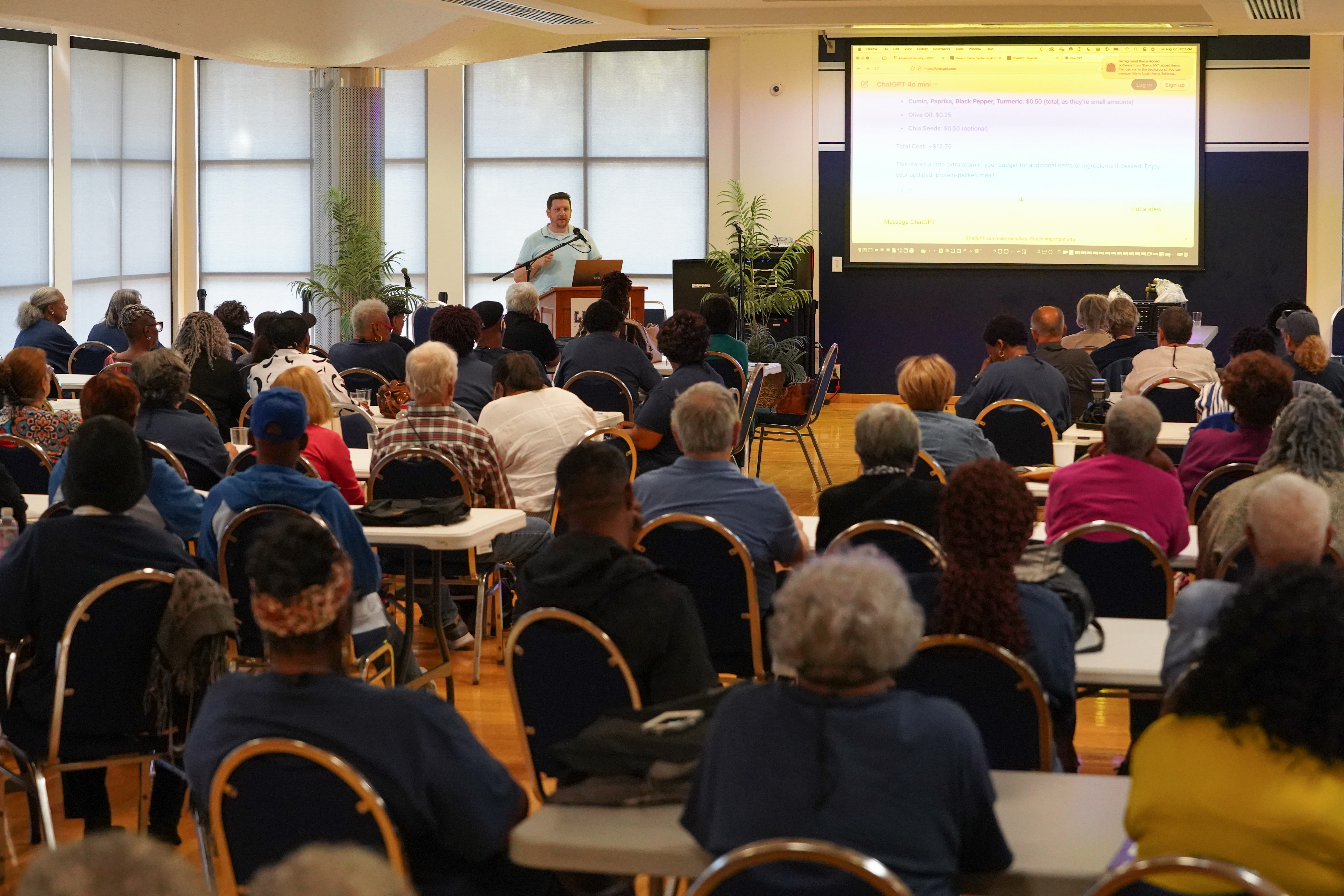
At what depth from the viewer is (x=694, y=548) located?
3.93 m

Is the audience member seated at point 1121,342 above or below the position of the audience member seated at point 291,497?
above

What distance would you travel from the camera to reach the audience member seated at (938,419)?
5293 mm

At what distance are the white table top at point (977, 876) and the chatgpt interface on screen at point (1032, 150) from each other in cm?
1172

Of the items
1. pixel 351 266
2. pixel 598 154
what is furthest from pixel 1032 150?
pixel 351 266

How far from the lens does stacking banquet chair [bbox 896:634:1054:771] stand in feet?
8.57

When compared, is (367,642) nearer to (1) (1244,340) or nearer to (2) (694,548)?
(2) (694,548)

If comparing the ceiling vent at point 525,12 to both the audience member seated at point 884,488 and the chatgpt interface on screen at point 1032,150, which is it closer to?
the chatgpt interface on screen at point 1032,150

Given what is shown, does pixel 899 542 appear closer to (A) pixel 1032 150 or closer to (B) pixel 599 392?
(B) pixel 599 392

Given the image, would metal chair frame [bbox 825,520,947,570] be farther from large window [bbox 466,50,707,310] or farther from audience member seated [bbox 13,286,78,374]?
large window [bbox 466,50,707,310]

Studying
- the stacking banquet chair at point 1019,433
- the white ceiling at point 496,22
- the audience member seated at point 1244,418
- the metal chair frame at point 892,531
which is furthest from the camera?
the white ceiling at point 496,22

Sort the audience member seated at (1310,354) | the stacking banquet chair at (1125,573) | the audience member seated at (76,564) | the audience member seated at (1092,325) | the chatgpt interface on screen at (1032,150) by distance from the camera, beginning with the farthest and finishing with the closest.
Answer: the chatgpt interface on screen at (1032,150) < the audience member seated at (1092,325) < the audience member seated at (1310,354) < the stacking banquet chair at (1125,573) < the audience member seated at (76,564)

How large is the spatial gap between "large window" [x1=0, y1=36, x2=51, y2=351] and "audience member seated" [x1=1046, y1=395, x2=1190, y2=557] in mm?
10530

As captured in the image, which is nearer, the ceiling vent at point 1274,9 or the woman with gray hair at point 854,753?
the woman with gray hair at point 854,753

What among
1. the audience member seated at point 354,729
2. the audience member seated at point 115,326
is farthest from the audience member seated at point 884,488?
the audience member seated at point 115,326
